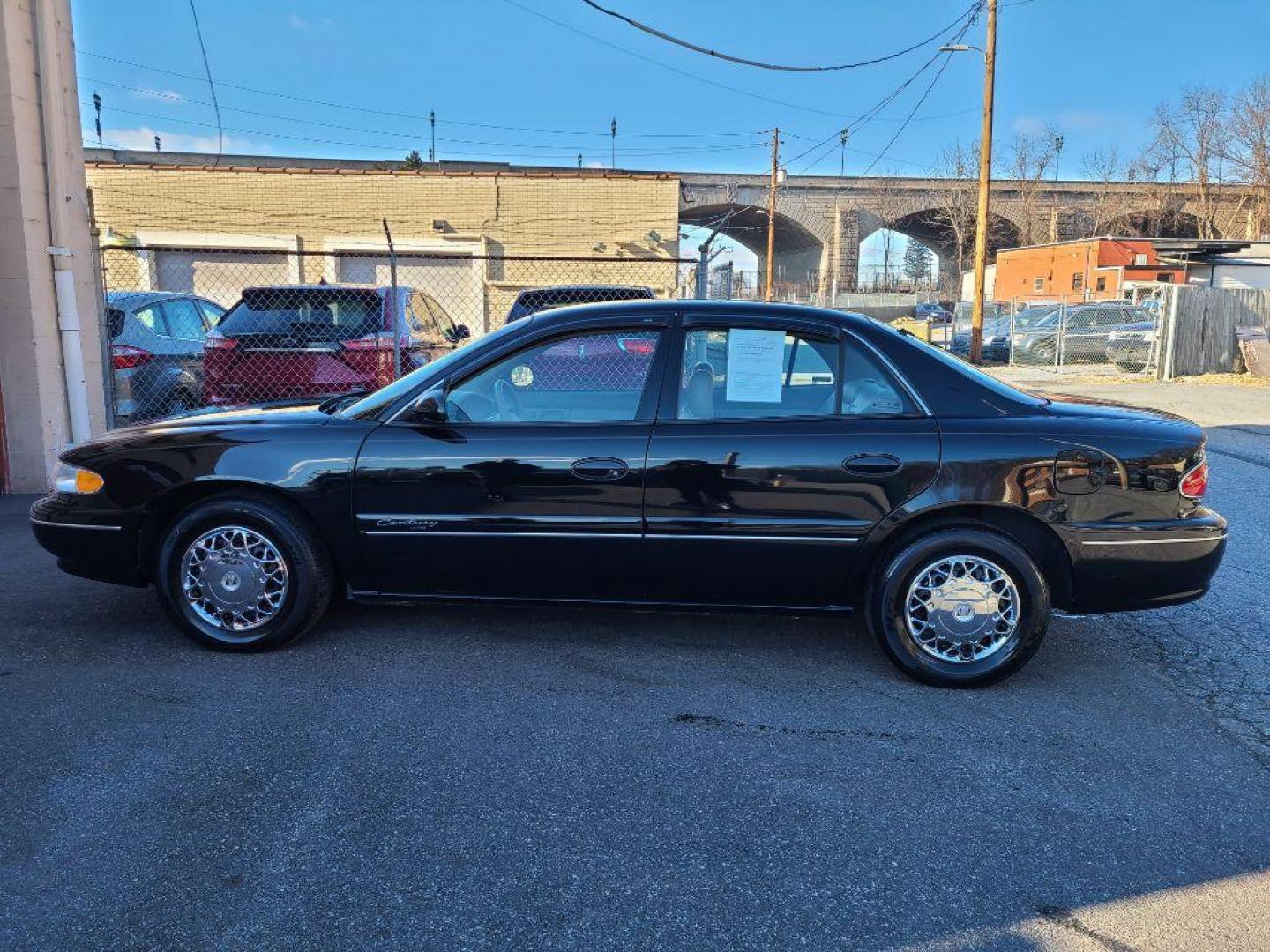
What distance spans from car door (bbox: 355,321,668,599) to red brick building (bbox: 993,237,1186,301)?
1162 inches

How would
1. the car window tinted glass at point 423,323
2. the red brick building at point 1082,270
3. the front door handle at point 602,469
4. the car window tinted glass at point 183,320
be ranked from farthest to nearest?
1. the red brick building at point 1082,270
2. the car window tinted glass at point 183,320
3. the car window tinted glass at point 423,323
4. the front door handle at point 602,469

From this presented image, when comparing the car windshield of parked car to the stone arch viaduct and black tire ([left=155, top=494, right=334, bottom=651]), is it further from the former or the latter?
the stone arch viaduct

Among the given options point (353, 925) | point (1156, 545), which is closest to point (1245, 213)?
point (1156, 545)

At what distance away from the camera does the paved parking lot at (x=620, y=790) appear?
8.20ft

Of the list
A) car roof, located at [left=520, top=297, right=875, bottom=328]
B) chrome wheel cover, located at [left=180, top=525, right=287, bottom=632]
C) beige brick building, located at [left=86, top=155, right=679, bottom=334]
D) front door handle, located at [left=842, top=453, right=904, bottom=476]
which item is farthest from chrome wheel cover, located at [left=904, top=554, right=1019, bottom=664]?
beige brick building, located at [left=86, top=155, right=679, bottom=334]

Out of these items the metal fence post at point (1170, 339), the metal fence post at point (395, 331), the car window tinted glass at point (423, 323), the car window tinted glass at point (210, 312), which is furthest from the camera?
the metal fence post at point (1170, 339)

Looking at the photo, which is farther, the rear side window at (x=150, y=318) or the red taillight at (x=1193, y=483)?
the rear side window at (x=150, y=318)

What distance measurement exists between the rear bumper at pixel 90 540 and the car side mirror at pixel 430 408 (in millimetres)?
1446

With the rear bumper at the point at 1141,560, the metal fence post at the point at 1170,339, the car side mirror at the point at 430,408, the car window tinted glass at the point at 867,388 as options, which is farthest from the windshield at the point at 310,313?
the metal fence post at the point at 1170,339

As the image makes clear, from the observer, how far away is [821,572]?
159 inches

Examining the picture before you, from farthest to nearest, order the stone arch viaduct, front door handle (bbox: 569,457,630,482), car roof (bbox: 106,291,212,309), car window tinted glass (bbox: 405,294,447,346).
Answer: the stone arch viaduct, car window tinted glass (bbox: 405,294,447,346), car roof (bbox: 106,291,212,309), front door handle (bbox: 569,457,630,482)

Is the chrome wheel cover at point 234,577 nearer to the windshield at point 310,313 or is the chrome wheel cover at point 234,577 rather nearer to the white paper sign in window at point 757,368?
the white paper sign in window at point 757,368

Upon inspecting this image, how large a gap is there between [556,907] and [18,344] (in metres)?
6.83

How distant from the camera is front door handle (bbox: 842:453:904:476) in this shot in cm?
393
